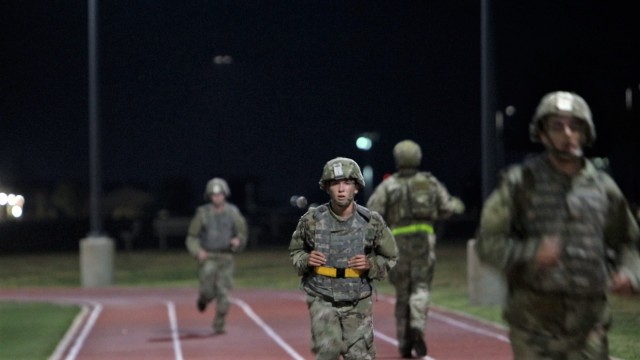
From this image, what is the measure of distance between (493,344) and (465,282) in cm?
1322

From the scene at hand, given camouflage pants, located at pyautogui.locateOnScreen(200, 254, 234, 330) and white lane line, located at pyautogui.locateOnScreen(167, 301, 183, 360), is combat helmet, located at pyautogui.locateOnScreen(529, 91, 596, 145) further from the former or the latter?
camouflage pants, located at pyautogui.locateOnScreen(200, 254, 234, 330)

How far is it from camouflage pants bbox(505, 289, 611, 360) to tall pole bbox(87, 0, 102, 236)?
88.5 feet

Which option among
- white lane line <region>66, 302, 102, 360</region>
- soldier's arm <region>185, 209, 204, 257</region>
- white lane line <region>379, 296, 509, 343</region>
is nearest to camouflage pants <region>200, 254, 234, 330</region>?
soldier's arm <region>185, 209, 204, 257</region>

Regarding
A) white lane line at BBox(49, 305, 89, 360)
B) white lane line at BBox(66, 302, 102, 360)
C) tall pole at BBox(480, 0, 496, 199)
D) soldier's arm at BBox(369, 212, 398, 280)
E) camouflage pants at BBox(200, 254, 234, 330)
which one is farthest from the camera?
tall pole at BBox(480, 0, 496, 199)

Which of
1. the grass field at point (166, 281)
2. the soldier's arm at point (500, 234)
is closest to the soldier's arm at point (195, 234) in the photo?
the grass field at point (166, 281)

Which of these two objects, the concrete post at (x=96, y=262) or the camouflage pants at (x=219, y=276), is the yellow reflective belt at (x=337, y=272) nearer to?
the camouflage pants at (x=219, y=276)

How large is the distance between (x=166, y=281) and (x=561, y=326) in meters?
29.1

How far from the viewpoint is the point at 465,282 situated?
30547 millimetres

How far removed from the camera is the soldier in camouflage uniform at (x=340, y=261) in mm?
10688

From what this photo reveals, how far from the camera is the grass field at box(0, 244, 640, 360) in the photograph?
1907 centimetres

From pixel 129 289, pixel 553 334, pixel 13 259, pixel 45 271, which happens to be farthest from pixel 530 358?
pixel 13 259

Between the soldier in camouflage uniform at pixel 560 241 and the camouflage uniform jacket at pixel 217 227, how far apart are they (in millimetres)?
12125

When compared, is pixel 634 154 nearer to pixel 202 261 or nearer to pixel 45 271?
pixel 45 271

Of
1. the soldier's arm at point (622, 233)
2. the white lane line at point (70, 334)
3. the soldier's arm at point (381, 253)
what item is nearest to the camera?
the soldier's arm at point (622, 233)
